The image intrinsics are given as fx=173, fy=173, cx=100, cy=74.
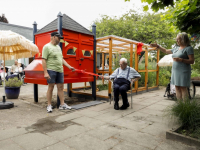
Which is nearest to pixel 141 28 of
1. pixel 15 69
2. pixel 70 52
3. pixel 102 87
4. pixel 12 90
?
pixel 102 87

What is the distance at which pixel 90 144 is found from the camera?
2545 mm

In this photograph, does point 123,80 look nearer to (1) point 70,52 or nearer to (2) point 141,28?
(1) point 70,52

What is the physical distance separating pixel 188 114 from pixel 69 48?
11.7 feet

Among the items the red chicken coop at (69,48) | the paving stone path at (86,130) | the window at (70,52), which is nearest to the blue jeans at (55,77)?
the red chicken coop at (69,48)

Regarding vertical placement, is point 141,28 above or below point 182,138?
above

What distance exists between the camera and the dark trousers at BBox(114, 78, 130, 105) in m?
4.61

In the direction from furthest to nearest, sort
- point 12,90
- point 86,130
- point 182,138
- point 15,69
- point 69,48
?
point 15,69, point 12,90, point 69,48, point 86,130, point 182,138

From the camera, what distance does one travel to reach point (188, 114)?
2900mm

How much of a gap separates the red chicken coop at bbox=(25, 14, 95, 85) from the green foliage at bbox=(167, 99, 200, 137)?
120 inches

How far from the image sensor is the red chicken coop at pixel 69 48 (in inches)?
194

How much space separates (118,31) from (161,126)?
510 inches

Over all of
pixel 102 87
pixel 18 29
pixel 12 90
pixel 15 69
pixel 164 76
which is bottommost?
pixel 102 87

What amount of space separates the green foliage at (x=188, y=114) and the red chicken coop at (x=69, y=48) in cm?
305

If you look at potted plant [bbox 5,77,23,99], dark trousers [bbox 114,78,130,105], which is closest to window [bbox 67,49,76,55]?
dark trousers [bbox 114,78,130,105]
